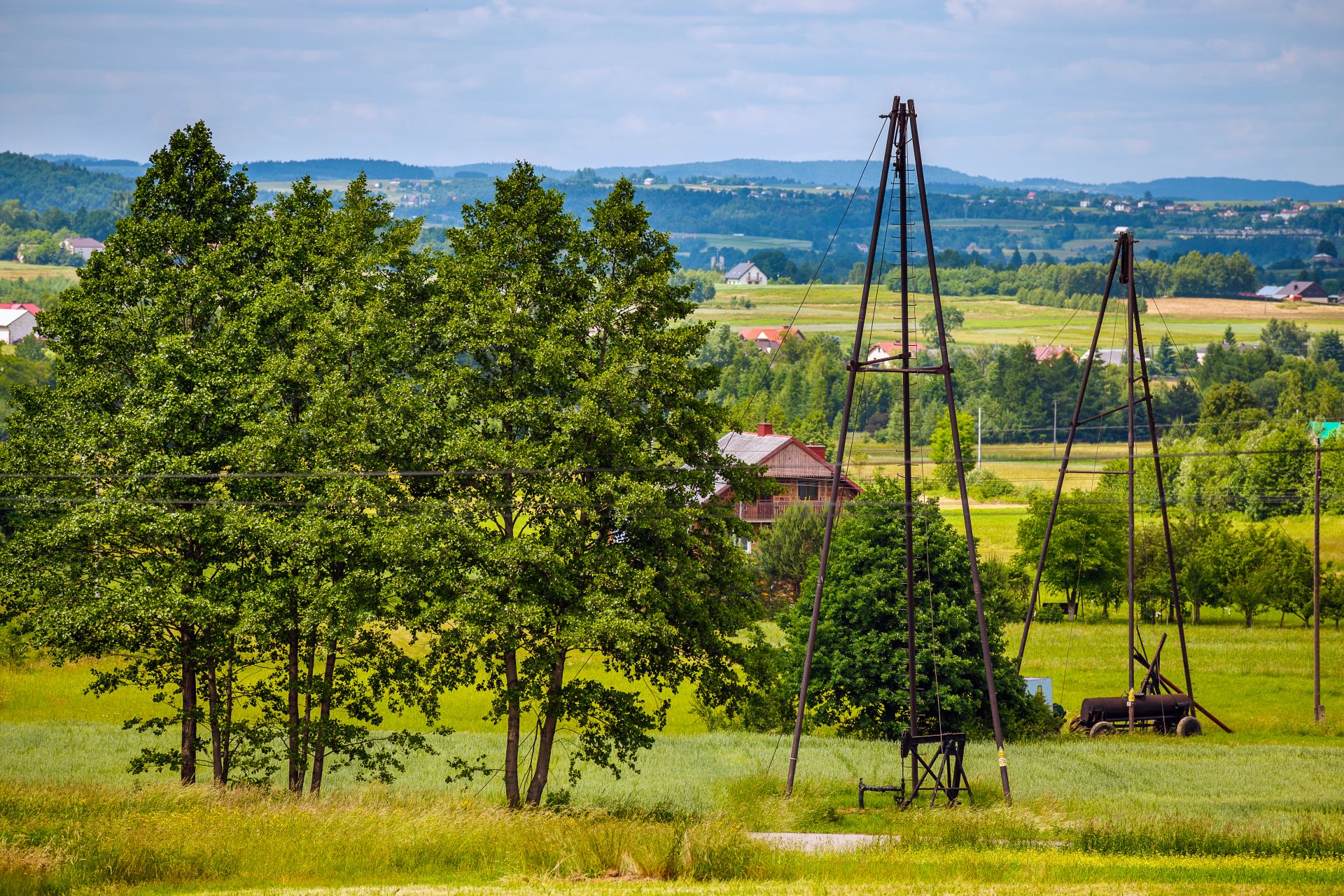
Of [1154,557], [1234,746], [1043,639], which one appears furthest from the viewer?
[1154,557]

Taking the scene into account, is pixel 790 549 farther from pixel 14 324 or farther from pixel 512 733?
pixel 14 324

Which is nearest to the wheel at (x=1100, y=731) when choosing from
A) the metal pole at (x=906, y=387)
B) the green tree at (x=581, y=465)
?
the metal pole at (x=906, y=387)

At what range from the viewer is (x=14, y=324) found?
17075 centimetres

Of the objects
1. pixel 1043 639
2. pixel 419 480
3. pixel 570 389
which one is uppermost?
pixel 570 389

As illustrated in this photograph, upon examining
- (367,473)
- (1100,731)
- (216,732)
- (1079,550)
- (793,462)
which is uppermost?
(367,473)

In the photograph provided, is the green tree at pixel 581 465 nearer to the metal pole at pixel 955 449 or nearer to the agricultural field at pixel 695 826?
the agricultural field at pixel 695 826

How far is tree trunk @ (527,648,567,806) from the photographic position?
2930cm

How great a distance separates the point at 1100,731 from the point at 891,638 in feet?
31.5

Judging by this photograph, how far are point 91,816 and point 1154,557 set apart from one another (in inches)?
2605

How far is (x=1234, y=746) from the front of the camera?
42188mm

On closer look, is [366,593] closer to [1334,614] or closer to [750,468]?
[750,468]

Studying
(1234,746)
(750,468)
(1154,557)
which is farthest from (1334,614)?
(750,468)

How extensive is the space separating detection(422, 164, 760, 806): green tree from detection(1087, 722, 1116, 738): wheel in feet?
65.1

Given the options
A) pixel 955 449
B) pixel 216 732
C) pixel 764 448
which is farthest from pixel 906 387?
pixel 764 448
